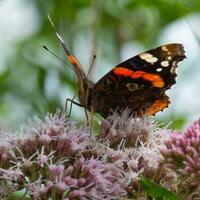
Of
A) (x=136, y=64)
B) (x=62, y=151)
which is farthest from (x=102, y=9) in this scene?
(x=62, y=151)

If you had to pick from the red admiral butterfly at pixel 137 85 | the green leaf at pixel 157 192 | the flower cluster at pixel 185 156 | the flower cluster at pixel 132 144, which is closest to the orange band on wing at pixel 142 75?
the red admiral butterfly at pixel 137 85

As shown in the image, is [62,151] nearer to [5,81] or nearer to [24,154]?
[24,154]

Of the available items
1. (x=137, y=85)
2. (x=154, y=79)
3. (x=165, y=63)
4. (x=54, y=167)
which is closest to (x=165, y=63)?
(x=165, y=63)

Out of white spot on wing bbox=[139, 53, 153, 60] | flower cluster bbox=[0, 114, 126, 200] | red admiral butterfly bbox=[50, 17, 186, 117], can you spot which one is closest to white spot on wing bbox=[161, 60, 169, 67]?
red admiral butterfly bbox=[50, 17, 186, 117]

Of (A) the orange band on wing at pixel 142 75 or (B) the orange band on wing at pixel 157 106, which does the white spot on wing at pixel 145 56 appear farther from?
(B) the orange band on wing at pixel 157 106

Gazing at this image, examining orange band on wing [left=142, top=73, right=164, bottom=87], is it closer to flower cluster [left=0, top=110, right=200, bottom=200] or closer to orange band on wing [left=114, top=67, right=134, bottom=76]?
orange band on wing [left=114, top=67, right=134, bottom=76]

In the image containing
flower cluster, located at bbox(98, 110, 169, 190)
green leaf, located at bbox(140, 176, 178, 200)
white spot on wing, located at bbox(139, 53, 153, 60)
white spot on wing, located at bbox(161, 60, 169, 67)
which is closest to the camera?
green leaf, located at bbox(140, 176, 178, 200)
